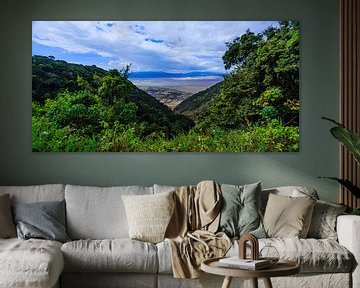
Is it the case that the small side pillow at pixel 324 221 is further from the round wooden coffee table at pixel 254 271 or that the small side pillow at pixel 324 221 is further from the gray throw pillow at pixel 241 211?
the round wooden coffee table at pixel 254 271

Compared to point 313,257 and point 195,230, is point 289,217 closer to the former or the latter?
point 313,257

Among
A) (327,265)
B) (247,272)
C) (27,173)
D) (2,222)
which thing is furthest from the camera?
(27,173)

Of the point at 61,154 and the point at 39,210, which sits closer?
the point at 39,210

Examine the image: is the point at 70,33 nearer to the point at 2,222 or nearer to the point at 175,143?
the point at 175,143

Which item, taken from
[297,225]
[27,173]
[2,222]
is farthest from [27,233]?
[297,225]

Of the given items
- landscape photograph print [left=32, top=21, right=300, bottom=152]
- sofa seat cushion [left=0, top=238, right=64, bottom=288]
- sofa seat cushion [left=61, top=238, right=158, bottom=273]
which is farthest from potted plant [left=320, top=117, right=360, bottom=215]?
sofa seat cushion [left=0, top=238, right=64, bottom=288]
